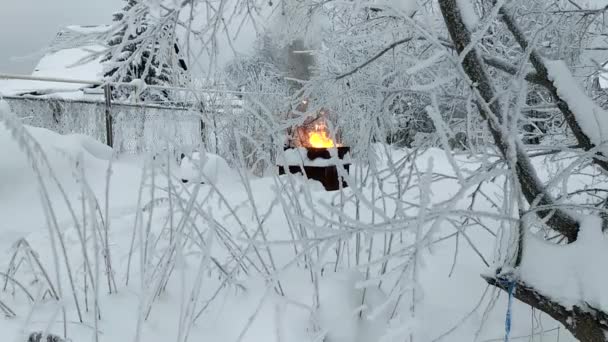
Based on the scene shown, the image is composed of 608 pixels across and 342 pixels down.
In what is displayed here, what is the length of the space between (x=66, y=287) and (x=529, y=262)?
1.60m

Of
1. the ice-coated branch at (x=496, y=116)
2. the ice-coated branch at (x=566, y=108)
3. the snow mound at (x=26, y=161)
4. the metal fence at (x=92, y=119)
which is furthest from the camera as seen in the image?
the metal fence at (x=92, y=119)

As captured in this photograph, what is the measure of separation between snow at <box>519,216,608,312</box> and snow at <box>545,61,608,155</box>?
0.24 metres

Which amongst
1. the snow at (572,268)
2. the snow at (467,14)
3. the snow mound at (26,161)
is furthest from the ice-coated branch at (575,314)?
the snow mound at (26,161)

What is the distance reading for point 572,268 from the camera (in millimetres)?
1229

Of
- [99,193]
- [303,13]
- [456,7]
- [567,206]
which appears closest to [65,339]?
[567,206]

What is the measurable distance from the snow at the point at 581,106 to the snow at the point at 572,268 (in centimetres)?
24

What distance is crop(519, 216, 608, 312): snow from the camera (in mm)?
1187

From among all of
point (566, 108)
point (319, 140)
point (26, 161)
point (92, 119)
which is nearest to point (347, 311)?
point (566, 108)

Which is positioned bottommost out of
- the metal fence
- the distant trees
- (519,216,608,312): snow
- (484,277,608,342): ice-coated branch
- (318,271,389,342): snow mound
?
(318,271,389,342): snow mound

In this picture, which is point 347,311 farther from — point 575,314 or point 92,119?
point 92,119

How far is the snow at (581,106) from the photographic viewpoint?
51.6 inches

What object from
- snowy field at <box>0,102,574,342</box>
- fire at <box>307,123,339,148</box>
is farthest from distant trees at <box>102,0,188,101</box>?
fire at <box>307,123,339,148</box>

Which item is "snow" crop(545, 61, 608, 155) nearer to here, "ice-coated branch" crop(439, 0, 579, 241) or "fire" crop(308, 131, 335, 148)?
"ice-coated branch" crop(439, 0, 579, 241)

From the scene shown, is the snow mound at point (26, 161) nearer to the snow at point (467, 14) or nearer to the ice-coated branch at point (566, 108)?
the snow at point (467, 14)
